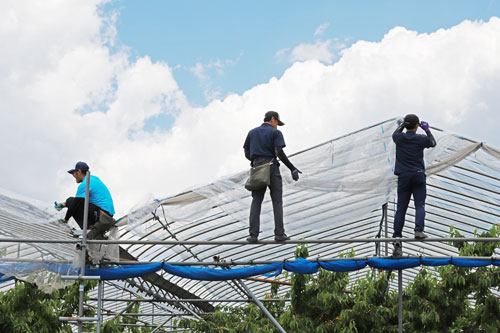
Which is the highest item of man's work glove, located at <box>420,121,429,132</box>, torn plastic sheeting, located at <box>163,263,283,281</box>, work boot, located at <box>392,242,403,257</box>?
man's work glove, located at <box>420,121,429,132</box>

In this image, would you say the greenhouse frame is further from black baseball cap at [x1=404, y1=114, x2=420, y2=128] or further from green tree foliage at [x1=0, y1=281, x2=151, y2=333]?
black baseball cap at [x1=404, y1=114, x2=420, y2=128]

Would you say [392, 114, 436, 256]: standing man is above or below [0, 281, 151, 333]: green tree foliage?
above

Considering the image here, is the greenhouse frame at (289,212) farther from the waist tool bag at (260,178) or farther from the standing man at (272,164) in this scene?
the waist tool bag at (260,178)

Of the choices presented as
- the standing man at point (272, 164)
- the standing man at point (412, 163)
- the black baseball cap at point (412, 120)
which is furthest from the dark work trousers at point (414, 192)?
the standing man at point (272, 164)

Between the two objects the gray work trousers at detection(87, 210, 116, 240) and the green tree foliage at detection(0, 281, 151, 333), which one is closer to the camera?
the gray work trousers at detection(87, 210, 116, 240)

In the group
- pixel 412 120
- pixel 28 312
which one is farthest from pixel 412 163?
pixel 28 312

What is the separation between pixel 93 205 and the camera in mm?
Result: 9945

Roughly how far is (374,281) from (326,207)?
5.94 ft

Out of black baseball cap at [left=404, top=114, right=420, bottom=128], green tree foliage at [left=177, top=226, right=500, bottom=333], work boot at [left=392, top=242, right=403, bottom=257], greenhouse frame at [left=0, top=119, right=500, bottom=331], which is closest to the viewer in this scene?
black baseball cap at [left=404, top=114, right=420, bottom=128]

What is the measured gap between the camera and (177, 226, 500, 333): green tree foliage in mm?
10859

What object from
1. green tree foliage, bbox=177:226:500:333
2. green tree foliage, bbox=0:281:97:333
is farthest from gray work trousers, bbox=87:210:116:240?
green tree foliage, bbox=177:226:500:333

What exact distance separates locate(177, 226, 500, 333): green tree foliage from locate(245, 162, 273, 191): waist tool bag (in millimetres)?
3302

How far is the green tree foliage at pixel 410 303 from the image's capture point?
10859mm

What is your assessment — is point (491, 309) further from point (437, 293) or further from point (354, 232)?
point (354, 232)
